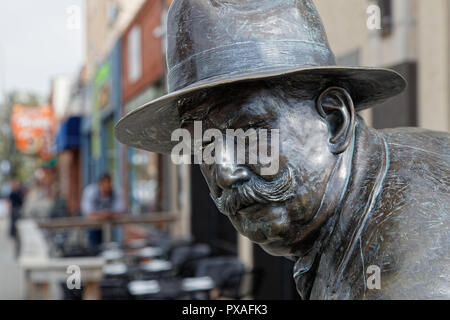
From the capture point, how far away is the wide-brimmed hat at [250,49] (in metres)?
1.34

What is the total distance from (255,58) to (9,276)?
11.9m

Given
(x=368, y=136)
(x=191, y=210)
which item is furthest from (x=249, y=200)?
(x=191, y=210)

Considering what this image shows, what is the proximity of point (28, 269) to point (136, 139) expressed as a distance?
259 inches

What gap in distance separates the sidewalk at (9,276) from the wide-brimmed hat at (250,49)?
8015 mm

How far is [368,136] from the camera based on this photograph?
4.69 feet

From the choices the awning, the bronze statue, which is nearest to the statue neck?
the bronze statue

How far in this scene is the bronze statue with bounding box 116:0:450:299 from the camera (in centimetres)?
130

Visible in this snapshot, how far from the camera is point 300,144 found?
1350 millimetres

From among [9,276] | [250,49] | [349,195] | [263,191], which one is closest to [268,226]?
[263,191]

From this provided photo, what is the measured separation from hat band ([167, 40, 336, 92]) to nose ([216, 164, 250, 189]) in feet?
0.78

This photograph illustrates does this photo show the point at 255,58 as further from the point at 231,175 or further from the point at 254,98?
the point at 231,175

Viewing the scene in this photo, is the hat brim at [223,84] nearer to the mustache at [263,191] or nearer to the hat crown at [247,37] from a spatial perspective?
the hat crown at [247,37]

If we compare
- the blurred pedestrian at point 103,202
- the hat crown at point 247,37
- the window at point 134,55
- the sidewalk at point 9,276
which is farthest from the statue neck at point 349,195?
the window at point 134,55

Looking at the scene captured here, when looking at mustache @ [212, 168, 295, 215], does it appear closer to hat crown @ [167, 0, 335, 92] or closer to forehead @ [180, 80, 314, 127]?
forehead @ [180, 80, 314, 127]
